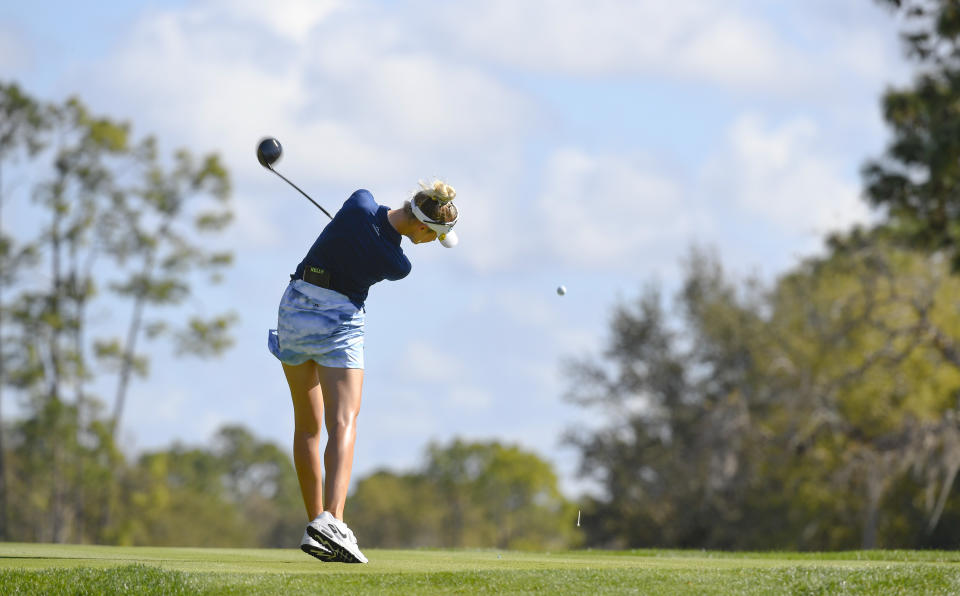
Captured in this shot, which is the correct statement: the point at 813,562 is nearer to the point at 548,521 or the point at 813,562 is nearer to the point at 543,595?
the point at 543,595

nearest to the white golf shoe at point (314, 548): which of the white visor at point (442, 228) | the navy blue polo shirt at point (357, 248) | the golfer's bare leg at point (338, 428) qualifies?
the golfer's bare leg at point (338, 428)

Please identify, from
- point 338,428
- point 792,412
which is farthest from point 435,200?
point 792,412

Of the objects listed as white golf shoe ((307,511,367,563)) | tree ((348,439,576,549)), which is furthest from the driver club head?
tree ((348,439,576,549))

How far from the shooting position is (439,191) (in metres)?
8.53

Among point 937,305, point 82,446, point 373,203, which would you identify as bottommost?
point 373,203

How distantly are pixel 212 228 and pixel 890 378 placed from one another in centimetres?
1842

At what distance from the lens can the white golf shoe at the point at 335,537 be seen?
27.0ft

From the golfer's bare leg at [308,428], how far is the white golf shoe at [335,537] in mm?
237

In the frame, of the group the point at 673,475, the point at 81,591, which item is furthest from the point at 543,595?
the point at 673,475

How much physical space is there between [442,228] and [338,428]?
1.39 meters

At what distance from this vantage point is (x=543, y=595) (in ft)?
24.2

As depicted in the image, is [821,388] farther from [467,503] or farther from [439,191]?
[467,503]

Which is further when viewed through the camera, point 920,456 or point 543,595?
point 920,456

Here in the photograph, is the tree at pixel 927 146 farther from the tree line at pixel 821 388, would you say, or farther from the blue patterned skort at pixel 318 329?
the blue patterned skort at pixel 318 329
